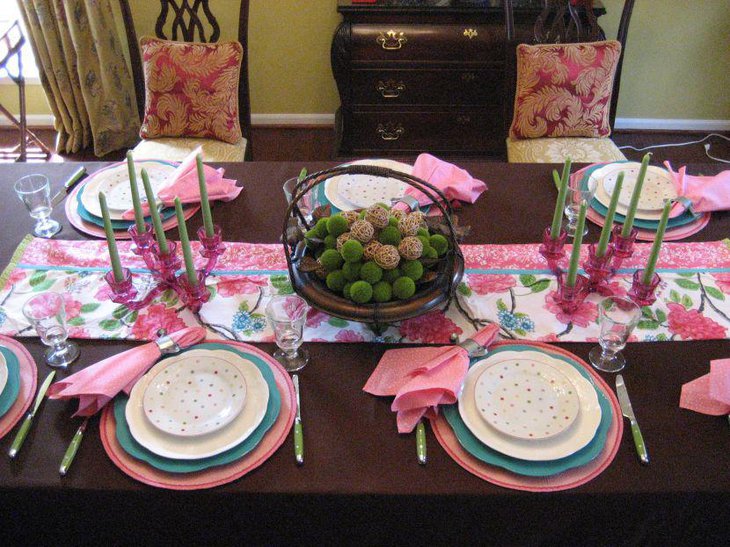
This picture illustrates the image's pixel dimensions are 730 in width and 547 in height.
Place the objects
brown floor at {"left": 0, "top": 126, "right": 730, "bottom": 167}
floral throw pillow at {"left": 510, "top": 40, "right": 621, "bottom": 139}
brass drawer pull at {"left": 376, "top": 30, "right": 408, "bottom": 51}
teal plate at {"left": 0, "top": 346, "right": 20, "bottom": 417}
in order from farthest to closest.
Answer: brown floor at {"left": 0, "top": 126, "right": 730, "bottom": 167}, brass drawer pull at {"left": 376, "top": 30, "right": 408, "bottom": 51}, floral throw pillow at {"left": 510, "top": 40, "right": 621, "bottom": 139}, teal plate at {"left": 0, "top": 346, "right": 20, "bottom": 417}

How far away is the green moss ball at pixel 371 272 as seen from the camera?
1.12 metres

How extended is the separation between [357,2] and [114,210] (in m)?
1.58

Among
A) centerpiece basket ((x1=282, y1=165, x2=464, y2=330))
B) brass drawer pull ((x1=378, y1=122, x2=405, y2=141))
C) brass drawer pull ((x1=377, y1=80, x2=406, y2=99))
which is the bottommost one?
brass drawer pull ((x1=378, y1=122, x2=405, y2=141))

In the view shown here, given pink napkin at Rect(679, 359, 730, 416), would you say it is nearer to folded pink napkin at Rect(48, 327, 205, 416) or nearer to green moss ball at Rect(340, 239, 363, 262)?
green moss ball at Rect(340, 239, 363, 262)

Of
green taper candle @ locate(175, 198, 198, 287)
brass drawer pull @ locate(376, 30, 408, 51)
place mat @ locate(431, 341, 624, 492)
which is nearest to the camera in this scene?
place mat @ locate(431, 341, 624, 492)

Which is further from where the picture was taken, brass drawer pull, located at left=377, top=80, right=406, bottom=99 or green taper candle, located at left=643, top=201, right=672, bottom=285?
brass drawer pull, located at left=377, top=80, right=406, bottom=99

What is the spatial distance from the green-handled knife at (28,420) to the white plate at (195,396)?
172 mm

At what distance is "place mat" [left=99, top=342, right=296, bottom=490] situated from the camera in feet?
3.22

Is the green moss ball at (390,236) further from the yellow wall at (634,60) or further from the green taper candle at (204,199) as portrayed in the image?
the yellow wall at (634,60)

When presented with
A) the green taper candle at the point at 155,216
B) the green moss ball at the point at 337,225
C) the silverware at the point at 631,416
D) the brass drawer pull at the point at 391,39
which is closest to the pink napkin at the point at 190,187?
the green taper candle at the point at 155,216

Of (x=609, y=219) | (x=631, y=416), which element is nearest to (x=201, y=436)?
(x=631, y=416)

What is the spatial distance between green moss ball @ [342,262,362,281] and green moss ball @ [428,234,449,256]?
14 cm

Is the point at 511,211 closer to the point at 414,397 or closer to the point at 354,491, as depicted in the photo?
the point at 414,397

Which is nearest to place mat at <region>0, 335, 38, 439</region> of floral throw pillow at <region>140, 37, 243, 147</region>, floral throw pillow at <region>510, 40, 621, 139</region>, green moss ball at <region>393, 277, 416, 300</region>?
green moss ball at <region>393, 277, 416, 300</region>
